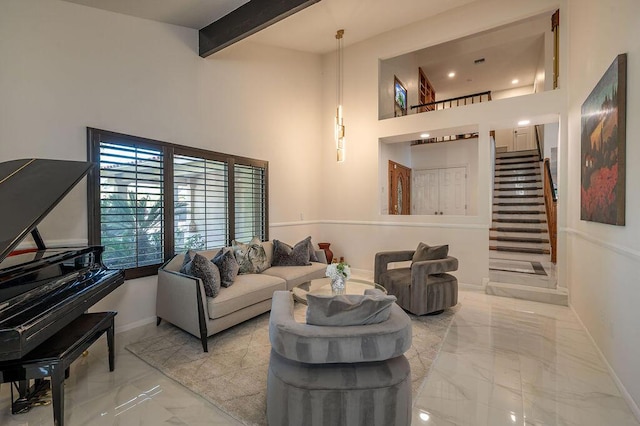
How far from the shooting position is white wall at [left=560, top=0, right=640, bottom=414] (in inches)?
77.6

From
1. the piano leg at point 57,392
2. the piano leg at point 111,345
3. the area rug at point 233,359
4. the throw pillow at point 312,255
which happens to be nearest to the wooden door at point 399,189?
the throw pillow at point 312,255

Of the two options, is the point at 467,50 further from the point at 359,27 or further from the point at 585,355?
the point at 585,355

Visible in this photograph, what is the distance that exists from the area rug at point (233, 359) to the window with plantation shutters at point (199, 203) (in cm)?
112

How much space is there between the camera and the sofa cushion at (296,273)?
3760 millimetres

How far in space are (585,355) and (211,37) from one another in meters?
5.39

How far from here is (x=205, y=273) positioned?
Result: 2848mm

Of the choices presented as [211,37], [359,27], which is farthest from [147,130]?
[359,27]

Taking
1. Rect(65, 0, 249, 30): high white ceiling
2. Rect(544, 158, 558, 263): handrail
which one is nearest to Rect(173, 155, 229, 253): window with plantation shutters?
Rect(65, 0, 249, 30): high white ceiling

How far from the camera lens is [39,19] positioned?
260cm

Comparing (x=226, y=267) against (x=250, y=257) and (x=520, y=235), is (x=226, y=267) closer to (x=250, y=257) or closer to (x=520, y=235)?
(x=250, y=257)

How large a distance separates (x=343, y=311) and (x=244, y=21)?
3.43m

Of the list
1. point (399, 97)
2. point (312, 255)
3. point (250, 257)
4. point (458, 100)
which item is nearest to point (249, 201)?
point (250, 257)

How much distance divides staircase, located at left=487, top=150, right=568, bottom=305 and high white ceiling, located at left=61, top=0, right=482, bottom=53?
459 cm

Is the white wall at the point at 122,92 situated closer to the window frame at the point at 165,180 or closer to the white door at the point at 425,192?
the window frame at the point at 165,180
